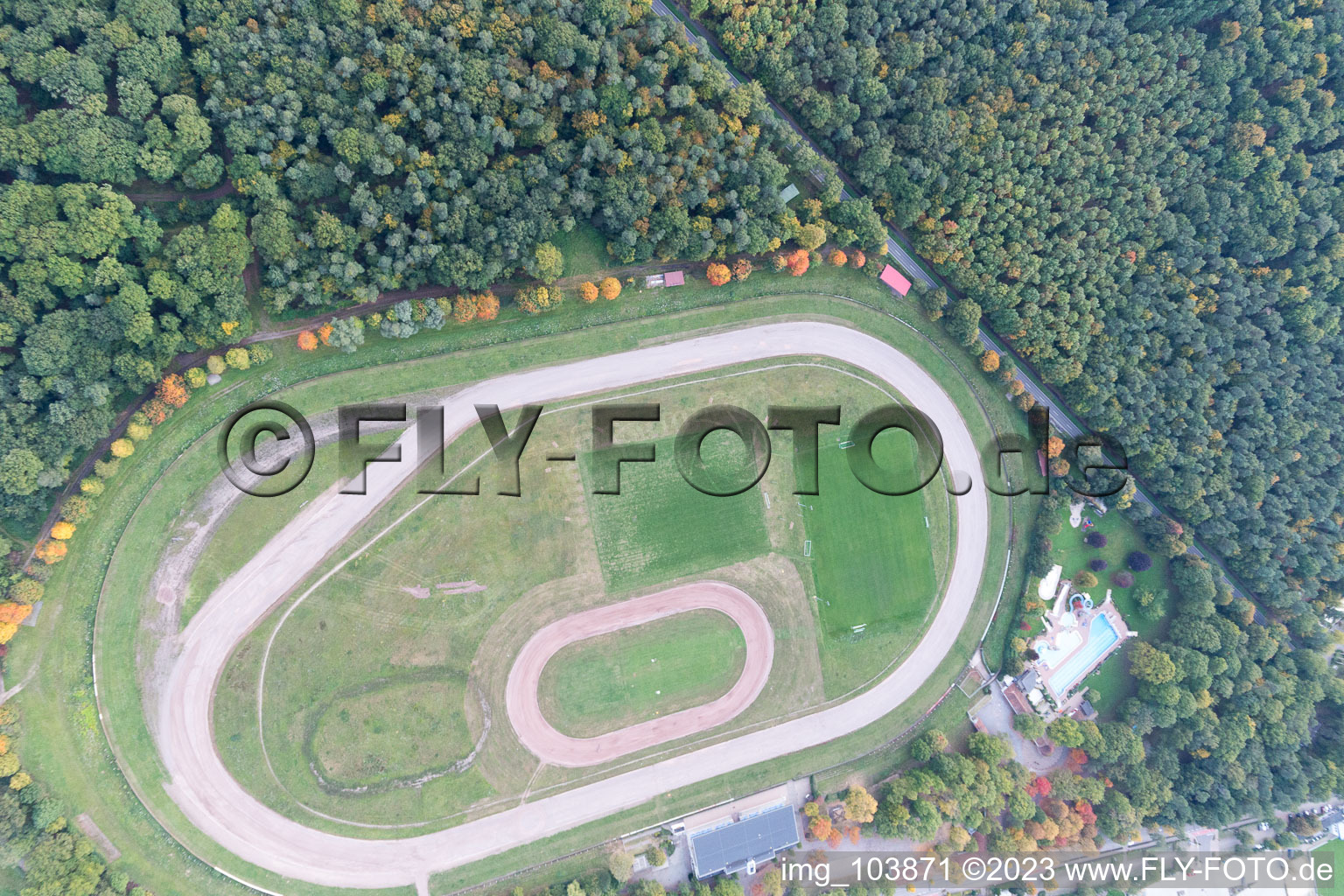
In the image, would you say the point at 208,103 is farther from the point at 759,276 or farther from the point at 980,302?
the point at 980,302

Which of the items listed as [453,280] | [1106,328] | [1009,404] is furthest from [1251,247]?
[453,280]

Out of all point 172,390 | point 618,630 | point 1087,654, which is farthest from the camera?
point 1087,654

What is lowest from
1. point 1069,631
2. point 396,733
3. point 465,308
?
point 396,733

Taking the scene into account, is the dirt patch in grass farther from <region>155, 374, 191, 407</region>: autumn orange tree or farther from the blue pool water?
the blue pool water

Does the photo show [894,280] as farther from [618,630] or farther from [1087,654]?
[618,630]

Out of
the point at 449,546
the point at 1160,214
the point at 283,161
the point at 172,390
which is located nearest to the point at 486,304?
the point at 283,161

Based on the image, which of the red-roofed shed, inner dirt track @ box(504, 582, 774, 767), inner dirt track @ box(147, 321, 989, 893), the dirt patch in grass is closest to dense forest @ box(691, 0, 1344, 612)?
the red-roofed shed

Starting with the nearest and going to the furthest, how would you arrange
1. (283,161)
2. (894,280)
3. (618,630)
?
(283,161) → (618,630) → (894,280)

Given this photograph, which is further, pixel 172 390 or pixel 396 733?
pixel 396 733
